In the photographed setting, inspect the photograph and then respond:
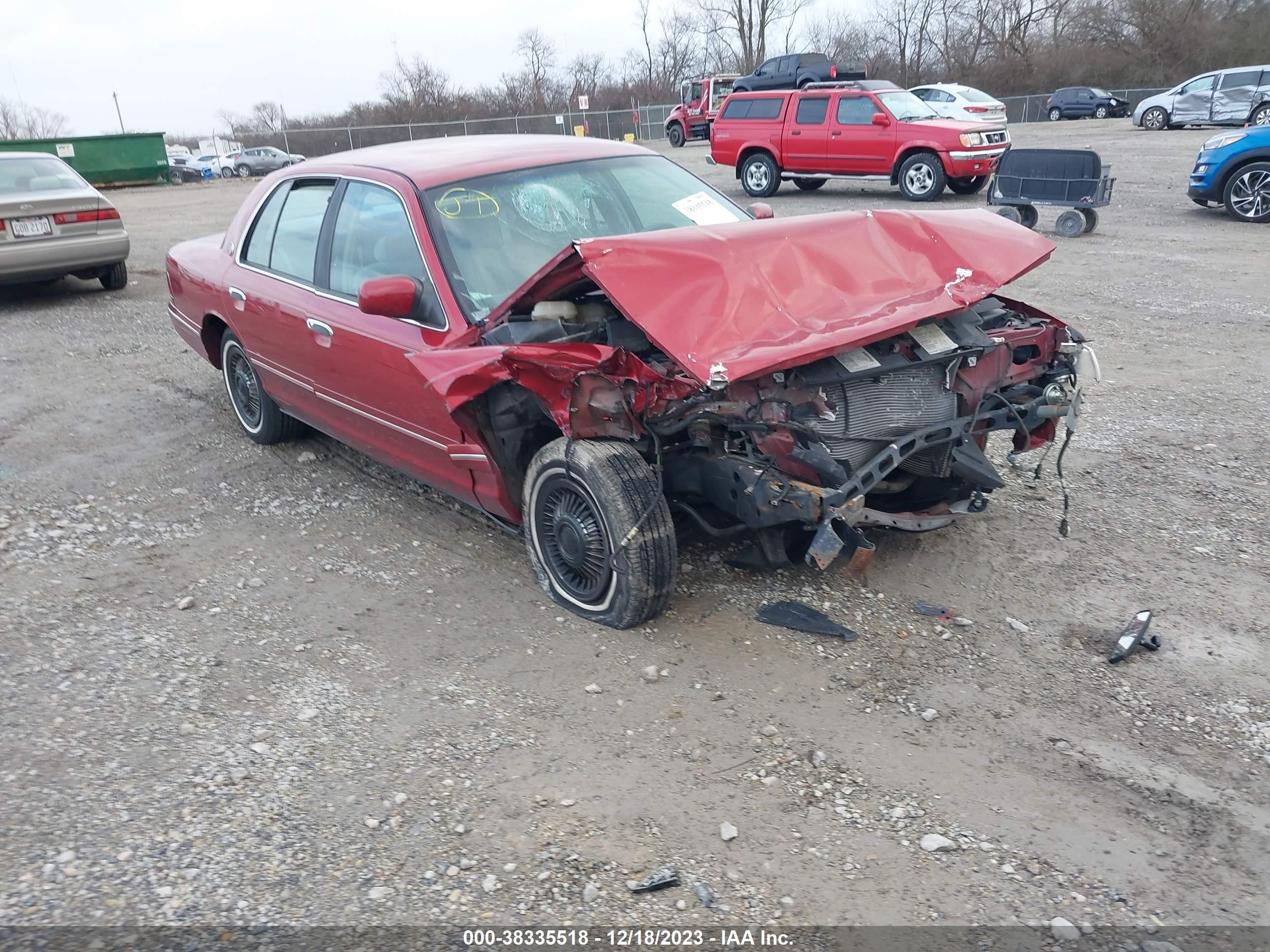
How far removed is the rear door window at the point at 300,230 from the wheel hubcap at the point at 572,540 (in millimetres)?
1985

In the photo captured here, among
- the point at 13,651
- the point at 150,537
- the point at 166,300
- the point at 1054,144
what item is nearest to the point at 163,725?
the point at 13,651

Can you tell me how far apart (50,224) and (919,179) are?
12380mm

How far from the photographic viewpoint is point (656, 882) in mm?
2627

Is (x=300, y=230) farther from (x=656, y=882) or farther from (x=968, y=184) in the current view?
(x=968, y=184)

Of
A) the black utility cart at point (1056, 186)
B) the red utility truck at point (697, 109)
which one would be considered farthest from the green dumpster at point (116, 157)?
the black utility cart at point (1056, 186)

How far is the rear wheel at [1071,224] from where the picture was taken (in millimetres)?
12422

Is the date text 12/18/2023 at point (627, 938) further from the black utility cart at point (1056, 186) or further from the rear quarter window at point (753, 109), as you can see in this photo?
the rear quarter window at point (753, 109)

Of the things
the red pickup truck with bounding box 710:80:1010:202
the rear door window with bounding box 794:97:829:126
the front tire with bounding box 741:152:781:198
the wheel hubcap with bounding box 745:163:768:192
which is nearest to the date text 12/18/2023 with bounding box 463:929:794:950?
the red pickup truck with bounding box 710:80:1010:202

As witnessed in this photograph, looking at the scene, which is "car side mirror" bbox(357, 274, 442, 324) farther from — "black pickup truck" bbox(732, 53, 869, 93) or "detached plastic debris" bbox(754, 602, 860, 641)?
"black pickup truck" bbox(732, 53, 869, 93)

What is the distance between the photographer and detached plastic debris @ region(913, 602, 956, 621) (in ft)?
12.7

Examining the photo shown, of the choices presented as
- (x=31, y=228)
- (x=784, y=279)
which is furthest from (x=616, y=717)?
(x=31, y=228)

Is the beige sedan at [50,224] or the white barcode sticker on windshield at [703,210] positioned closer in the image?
the white barcode sticker on windshield at [703,210]

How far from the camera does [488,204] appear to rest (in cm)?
444

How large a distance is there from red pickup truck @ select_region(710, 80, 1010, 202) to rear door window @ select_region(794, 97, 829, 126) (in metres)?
0.01
